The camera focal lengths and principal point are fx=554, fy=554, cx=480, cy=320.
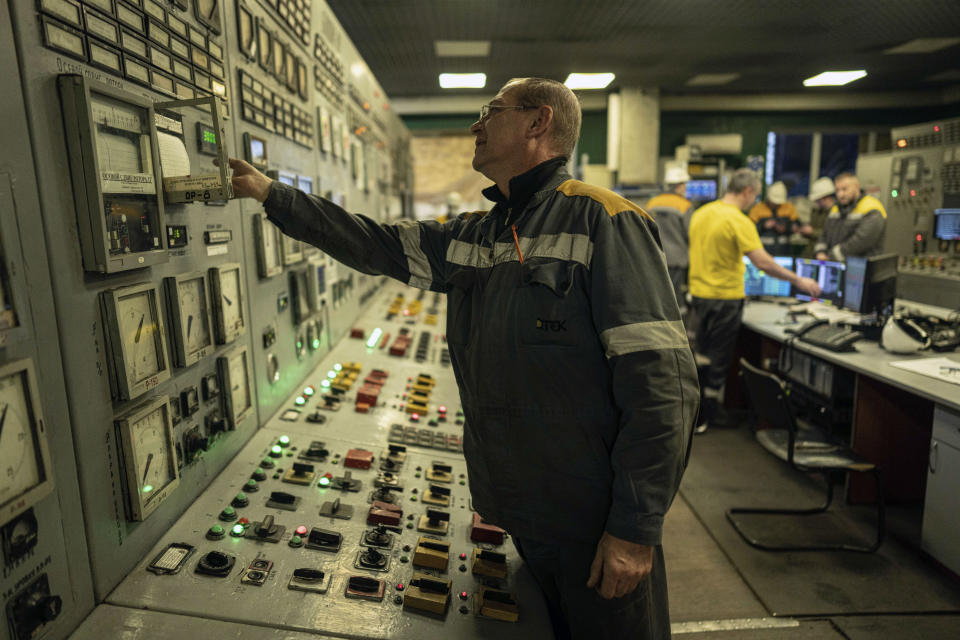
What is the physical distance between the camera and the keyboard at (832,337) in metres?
2.83

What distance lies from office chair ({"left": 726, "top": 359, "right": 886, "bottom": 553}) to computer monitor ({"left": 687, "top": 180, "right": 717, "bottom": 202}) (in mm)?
5938

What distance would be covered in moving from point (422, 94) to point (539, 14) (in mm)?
3881

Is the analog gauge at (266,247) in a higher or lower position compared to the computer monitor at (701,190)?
lower

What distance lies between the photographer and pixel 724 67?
6965 mm

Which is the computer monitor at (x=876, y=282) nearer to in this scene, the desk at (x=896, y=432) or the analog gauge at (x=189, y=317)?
the desk at (x=896, y=432)

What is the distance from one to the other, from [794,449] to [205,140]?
262cm

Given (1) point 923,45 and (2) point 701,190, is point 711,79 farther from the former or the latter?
(1) point 923,45

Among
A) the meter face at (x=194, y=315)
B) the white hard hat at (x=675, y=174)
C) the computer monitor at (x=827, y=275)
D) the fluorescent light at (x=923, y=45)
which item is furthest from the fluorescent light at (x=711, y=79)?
the meter face at (x=194, y=315)

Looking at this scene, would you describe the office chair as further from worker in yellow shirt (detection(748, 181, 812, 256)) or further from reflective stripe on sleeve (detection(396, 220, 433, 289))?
worker in yellow shirt (detection(748, 181, 812, 256))

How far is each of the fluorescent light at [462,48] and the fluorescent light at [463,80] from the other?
3.02 feet

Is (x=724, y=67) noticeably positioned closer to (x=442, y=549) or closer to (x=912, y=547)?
(x=912, y=547)

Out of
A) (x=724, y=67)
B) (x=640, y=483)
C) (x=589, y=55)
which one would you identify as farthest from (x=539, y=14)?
(x=640, y=483)

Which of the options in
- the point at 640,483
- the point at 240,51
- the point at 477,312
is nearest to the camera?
the point at 640,483

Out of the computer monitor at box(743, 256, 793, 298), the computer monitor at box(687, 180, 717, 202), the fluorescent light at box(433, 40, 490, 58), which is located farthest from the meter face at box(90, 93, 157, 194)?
the computer monitor at box(687, 180, 717, 202)
